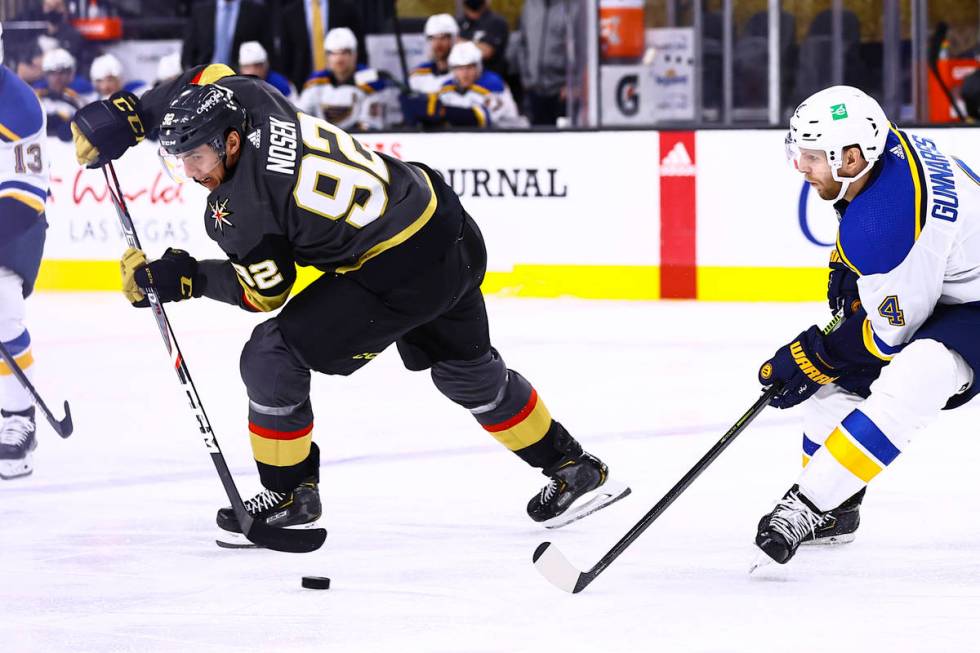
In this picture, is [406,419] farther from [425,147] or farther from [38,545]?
[425,147]

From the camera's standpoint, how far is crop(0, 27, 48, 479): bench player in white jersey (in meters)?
4.19

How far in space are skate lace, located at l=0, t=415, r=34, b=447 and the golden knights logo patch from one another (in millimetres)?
1456

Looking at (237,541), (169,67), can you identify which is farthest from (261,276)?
(169,67)

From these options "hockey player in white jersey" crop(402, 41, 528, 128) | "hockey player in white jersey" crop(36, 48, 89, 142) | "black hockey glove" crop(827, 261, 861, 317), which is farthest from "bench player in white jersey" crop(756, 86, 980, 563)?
"hockey player in white jersey" crop(36, 48, 89, 142)

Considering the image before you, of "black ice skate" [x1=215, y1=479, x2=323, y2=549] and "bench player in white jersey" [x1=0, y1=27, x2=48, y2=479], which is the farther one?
"bench player in white jersey" [x1=0, y1=27, x2=48, y2=479]

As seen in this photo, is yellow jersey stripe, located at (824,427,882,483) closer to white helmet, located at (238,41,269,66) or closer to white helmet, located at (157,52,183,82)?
white helmet, located at (238,41,269,66)

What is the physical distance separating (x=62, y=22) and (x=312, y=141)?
7043 mm

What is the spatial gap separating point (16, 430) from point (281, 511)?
1.23 m

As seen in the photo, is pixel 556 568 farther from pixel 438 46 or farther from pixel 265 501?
pixel 438 46

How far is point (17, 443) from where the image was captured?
424cm

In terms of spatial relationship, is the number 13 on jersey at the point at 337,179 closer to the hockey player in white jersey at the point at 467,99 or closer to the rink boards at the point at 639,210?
the rink boards at the point at 639,210

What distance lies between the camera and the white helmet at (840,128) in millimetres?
2922

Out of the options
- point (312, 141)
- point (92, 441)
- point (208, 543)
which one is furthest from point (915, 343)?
point (92, 441)

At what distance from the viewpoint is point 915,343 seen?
293 centimetres
